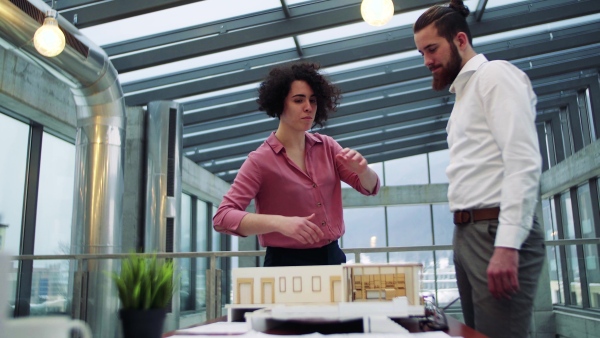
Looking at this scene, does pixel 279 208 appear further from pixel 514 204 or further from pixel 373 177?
pixel 514 204

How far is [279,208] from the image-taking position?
1.38 m

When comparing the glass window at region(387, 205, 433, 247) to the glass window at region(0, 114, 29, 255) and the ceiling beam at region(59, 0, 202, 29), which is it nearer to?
the glass window at region(0, 114, 29, 255)

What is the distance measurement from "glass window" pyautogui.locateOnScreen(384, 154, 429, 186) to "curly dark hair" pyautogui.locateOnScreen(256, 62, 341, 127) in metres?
10.3

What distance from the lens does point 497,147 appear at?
3.83 ft

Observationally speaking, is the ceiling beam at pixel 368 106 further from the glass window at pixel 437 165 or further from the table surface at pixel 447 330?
the table surface at pixel 447 330

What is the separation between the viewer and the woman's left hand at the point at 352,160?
4.28 feet

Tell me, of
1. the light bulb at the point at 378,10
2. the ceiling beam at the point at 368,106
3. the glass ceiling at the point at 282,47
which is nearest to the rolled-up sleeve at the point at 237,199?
the light bulb at the point at 378,10

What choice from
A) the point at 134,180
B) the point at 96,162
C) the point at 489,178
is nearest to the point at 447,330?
the point at 489,178

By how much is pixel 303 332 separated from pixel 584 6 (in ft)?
17.6

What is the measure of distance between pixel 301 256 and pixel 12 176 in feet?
13.6

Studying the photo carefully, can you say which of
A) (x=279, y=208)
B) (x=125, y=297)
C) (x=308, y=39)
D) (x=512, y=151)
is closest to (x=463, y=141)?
(x=512, y=151)

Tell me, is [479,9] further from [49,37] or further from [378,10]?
[49,37]

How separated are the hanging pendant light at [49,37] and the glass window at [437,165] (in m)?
9.34

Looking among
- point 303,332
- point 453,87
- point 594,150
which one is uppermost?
point 594,150
